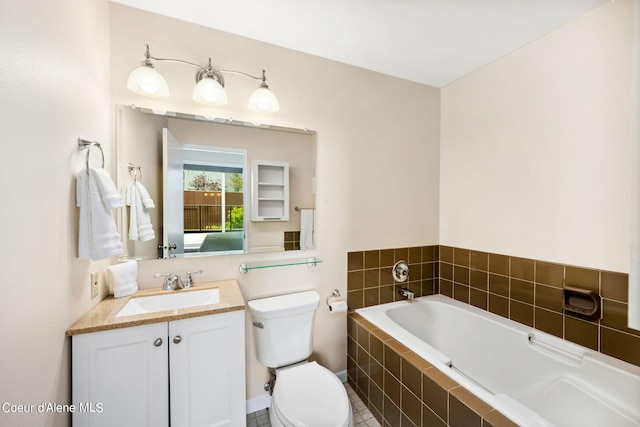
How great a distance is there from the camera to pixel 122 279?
132 centimetres

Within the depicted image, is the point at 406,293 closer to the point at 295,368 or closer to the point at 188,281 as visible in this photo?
the point at 295,368

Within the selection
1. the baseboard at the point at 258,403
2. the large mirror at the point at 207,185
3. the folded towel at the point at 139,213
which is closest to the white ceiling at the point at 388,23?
the large mirror at the point at 207,185

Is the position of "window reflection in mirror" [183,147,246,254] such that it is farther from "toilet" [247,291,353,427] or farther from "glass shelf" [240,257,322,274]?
"toilet" [247,291,353,427]

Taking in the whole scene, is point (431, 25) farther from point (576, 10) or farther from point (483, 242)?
point (483, 242)

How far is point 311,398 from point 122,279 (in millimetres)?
1186

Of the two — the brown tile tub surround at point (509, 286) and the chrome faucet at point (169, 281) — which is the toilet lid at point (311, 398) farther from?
the chrome faucet at point (169, 281)

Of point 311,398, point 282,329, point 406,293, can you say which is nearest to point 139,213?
point 282,329

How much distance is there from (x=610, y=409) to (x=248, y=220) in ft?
7.00

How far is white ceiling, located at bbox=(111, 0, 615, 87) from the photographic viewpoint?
138cm

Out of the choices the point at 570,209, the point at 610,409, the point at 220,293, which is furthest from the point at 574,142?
the point at 220,293

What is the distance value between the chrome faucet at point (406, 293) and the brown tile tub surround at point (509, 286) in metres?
0.06

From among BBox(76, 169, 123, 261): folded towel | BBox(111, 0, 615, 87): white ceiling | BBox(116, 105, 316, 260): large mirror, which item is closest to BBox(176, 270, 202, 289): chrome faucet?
BBox(116, 105, 316, 260): large mirror

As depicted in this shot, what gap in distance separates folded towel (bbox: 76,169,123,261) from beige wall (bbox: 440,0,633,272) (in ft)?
7.97

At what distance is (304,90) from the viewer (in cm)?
181
